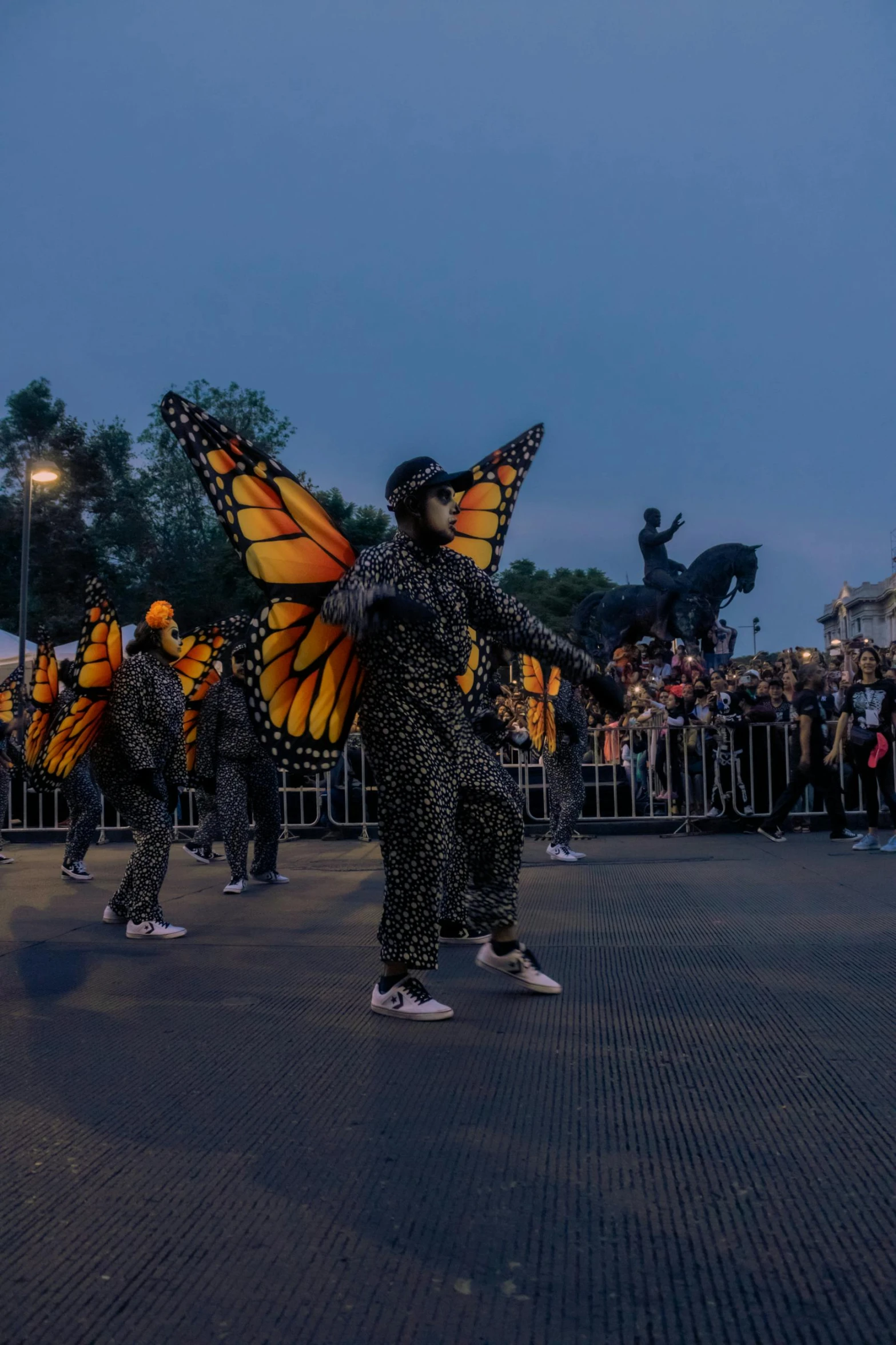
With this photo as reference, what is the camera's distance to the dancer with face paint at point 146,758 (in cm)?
713

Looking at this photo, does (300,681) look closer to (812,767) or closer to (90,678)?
(90,678)

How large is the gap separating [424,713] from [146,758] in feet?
10.3

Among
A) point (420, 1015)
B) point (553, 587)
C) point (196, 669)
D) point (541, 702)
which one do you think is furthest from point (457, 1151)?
point (553, 587)

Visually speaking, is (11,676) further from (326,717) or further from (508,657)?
(326,717)

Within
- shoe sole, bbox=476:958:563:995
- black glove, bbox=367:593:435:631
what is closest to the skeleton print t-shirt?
shoe sole, bbox=476:958:563:995

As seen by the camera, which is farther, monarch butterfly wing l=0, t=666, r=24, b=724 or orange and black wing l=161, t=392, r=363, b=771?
monarch butterfly wing l=0, t=666, r=24, b=724

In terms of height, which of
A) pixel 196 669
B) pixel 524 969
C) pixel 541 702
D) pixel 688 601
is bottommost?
pixel 524 969

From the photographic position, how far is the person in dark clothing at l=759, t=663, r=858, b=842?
12344 millimetres

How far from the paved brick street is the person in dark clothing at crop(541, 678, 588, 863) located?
17.6 feet

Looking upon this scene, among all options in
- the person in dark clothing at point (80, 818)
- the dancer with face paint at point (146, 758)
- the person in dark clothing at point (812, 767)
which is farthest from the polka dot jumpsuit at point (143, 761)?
the person in dark clothing at point (812, 767)

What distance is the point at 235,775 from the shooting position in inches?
376

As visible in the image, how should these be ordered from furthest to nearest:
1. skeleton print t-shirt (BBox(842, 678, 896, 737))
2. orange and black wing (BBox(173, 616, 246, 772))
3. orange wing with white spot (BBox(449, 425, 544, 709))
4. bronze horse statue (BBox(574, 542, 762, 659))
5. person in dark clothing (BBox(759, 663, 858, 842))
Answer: bronze horse statue (BBox(574, 542, 762, 659)), person in dark clothing (BBox(759, 663, 858, 842)), skeleton print t-shirt (BBox(842, 678, 896, 737)), orange and black wing (BBox(173, 616, 246, 772)), orange wing with white spot (BBox(449, 425, 544, 709))

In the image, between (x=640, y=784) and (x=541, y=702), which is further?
(x=640, y=784)

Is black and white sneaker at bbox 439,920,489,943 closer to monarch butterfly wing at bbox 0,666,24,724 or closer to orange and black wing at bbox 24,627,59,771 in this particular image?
orange and black wing at bbox 24,627,59,771
